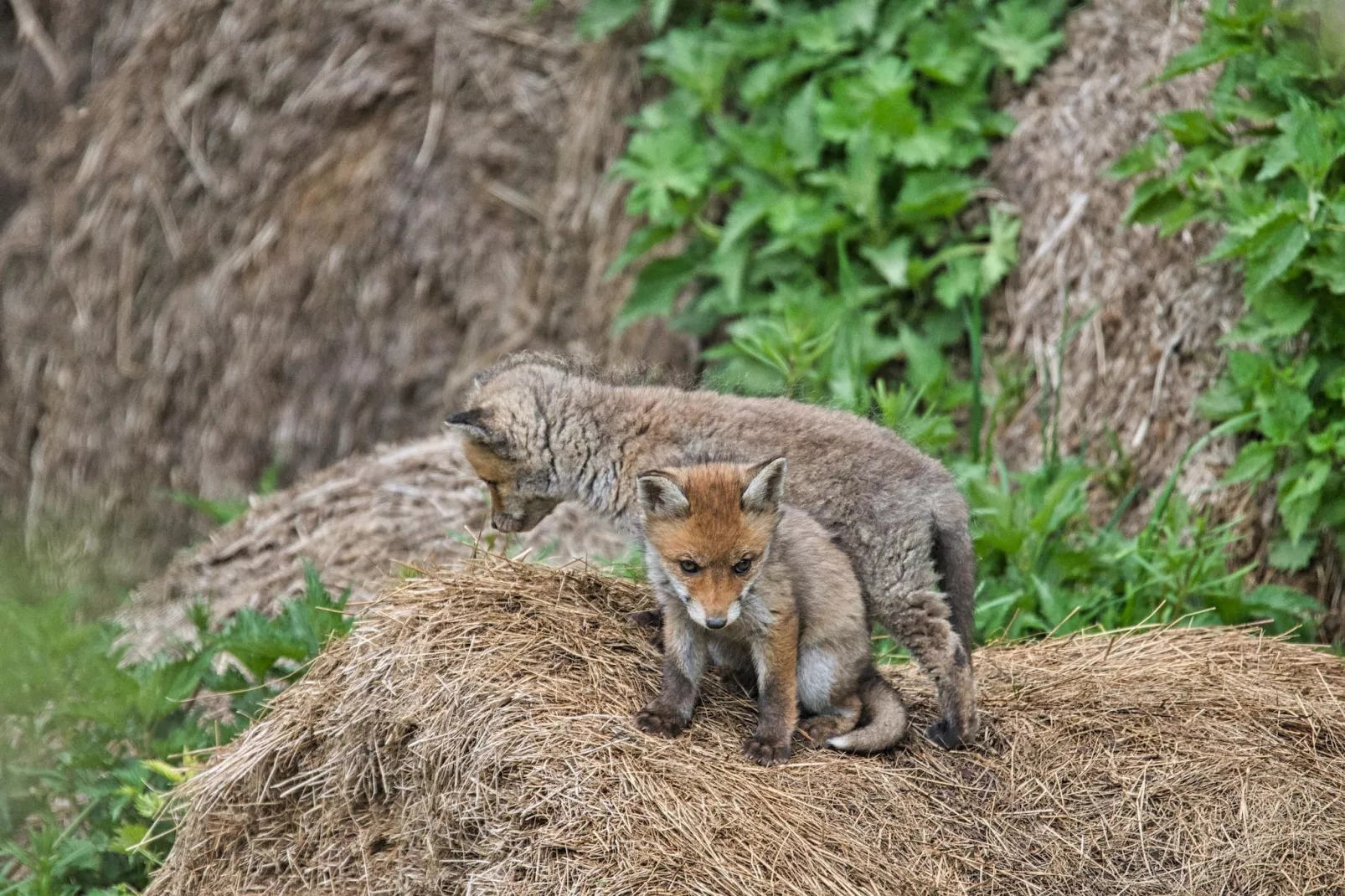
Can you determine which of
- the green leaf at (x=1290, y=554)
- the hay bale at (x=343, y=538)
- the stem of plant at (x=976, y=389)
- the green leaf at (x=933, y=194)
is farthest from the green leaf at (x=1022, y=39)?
the hay bale at (x=343, y=538)

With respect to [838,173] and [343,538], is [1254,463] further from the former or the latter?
[343,538]

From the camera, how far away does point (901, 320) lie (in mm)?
9141

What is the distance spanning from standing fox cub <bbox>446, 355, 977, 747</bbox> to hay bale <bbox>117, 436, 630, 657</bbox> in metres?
1.53

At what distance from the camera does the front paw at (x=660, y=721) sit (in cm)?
480

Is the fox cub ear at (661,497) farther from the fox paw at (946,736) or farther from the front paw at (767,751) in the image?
the fox paw at (946,736)

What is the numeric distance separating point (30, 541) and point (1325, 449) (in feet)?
18.7

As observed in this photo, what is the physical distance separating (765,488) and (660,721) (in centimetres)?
88

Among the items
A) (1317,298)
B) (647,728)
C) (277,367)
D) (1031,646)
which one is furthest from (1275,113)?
(277,367)

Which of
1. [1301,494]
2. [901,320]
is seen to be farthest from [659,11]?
[1301,494]

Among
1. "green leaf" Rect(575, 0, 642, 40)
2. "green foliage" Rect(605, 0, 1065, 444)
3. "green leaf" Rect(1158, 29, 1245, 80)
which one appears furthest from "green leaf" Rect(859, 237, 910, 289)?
"green leaf" Rect(575, 0, 642, 40)

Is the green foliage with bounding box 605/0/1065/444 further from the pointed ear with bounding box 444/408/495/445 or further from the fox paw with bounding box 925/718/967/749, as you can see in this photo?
the fox paw with bounding box 925/718/967/749

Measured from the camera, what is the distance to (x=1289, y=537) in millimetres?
7090

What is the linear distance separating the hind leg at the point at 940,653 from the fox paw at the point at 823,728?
13.5 inches

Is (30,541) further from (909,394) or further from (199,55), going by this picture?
(199,55)
